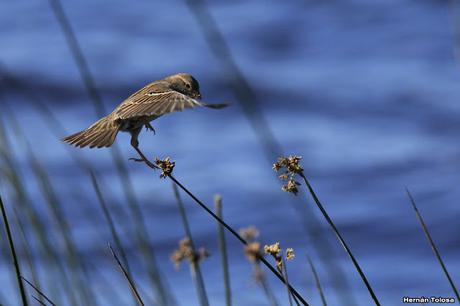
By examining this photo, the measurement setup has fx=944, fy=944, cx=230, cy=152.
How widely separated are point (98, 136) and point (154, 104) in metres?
0.33

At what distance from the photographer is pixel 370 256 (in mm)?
9078

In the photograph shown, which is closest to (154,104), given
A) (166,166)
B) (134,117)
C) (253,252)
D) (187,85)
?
(134,117)

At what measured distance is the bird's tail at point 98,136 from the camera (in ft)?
13.7

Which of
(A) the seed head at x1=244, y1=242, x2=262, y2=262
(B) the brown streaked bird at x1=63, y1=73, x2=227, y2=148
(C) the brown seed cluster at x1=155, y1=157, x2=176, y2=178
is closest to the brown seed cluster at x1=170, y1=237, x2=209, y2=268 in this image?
(C) the brown seed cluster at x1=155, y1=157, x2=176, y2=178

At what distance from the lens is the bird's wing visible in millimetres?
3799

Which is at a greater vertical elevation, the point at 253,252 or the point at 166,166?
the point at 166,166

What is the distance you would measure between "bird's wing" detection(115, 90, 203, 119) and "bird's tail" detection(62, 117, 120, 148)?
68 mm

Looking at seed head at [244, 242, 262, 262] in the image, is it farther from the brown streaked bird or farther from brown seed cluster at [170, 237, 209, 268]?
the brown streaked bird

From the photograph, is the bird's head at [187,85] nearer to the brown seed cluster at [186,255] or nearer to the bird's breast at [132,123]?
the bird's breast at [132,123]

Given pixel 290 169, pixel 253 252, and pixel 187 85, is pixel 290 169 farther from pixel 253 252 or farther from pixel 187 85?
pixel 187 85

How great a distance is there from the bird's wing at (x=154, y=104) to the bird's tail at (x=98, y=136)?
0.22ft

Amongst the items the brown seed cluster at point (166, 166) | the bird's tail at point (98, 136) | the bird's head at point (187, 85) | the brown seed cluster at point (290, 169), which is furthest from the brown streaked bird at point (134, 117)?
the brown seed cluster at point (290, 169)

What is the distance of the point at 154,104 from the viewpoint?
4.21 meters

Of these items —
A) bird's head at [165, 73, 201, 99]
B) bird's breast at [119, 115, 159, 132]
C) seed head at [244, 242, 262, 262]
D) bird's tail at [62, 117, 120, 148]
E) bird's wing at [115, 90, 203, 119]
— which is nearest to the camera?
seed head at [244, 242, 262, 262]
